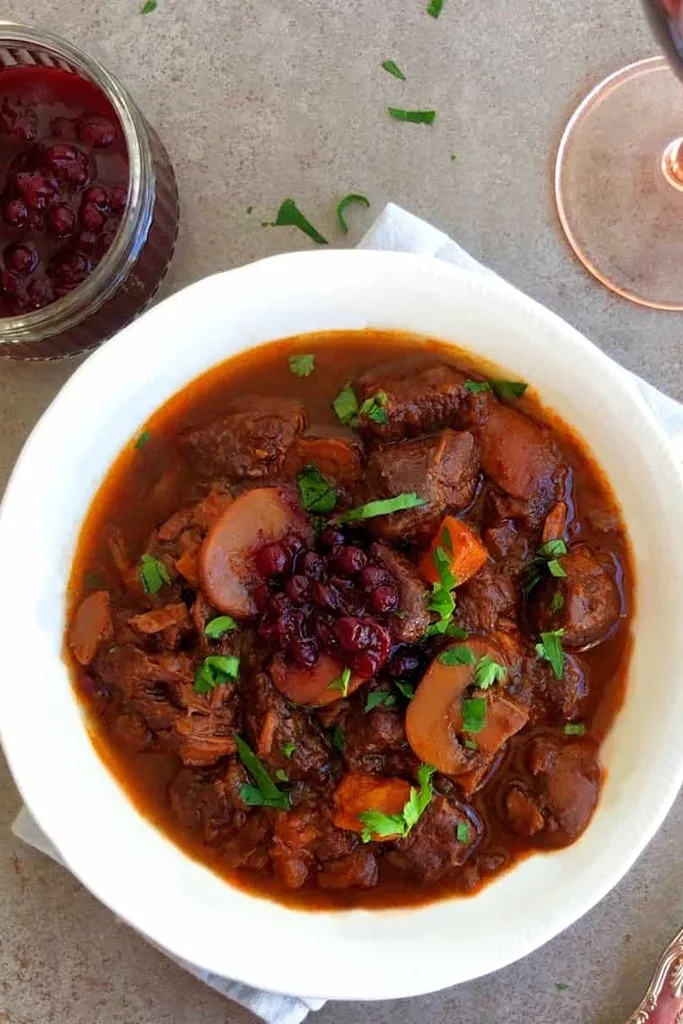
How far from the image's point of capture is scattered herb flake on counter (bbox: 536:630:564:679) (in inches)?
108

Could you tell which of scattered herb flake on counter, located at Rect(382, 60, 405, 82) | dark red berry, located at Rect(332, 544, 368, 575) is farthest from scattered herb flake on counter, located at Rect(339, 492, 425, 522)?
scattered herb flake on counter, located at Rect(382, 60, 405, 82)

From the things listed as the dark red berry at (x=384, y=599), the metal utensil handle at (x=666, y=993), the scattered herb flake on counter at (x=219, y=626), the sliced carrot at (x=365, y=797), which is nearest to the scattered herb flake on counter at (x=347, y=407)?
the dark red berry at (x=384, y=599)

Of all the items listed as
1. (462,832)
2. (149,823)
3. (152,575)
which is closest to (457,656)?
(462,832)

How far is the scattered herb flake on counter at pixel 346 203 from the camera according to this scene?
335 cm

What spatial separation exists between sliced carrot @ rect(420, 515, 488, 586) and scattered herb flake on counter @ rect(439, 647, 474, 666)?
0.61 ft

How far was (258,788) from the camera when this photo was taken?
277 cm

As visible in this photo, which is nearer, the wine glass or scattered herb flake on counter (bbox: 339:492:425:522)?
scattered herb flake on counter (bbox: 339:492:425:522)

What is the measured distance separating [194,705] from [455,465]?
3.21ft

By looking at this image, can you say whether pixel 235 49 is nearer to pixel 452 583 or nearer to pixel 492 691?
pixel 452 583

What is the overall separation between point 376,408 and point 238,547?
0.55 m

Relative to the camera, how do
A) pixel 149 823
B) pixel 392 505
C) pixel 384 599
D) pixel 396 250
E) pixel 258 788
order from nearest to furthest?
pixel 384 599
pixel 392 505
pixel 258 788
pixel 149 823
pixel 396 250

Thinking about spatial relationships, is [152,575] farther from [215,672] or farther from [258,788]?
[258,788]

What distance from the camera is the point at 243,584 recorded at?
269 cm

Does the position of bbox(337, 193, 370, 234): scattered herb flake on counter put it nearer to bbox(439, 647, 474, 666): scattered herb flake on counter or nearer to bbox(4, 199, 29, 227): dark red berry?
bbox(4, 199, 29, 227): dark red berry
